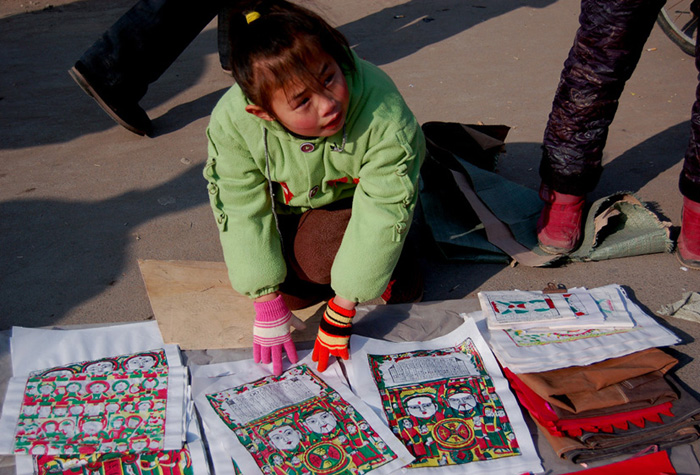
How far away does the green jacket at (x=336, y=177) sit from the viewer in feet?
4.70

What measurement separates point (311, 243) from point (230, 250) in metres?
0.23

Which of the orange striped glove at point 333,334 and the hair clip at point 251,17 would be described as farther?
the orange striped glove at point 333,334

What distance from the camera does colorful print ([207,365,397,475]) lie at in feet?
A: 4.38

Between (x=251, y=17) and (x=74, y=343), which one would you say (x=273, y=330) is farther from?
(x=251, y=17)

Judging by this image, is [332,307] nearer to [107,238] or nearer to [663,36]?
[107,238]

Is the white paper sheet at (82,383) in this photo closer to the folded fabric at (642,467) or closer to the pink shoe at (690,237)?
the folded fabric at (642,467)

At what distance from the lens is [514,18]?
426 centimetres

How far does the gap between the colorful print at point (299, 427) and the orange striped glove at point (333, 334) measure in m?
0.06

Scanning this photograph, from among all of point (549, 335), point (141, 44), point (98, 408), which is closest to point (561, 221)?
point (549, 335)

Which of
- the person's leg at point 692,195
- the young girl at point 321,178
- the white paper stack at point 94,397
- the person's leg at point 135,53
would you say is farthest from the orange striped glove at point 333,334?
the person's leg at point 135,53

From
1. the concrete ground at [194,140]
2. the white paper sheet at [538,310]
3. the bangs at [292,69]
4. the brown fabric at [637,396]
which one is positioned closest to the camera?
the bangs at [292,69]

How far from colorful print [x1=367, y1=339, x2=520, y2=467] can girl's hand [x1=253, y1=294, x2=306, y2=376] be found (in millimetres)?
235

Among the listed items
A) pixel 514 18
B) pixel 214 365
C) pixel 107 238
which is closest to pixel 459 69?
pixel 514 18

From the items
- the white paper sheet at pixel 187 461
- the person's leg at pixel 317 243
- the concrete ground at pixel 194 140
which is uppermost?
the person's leg at pixel 317 243
